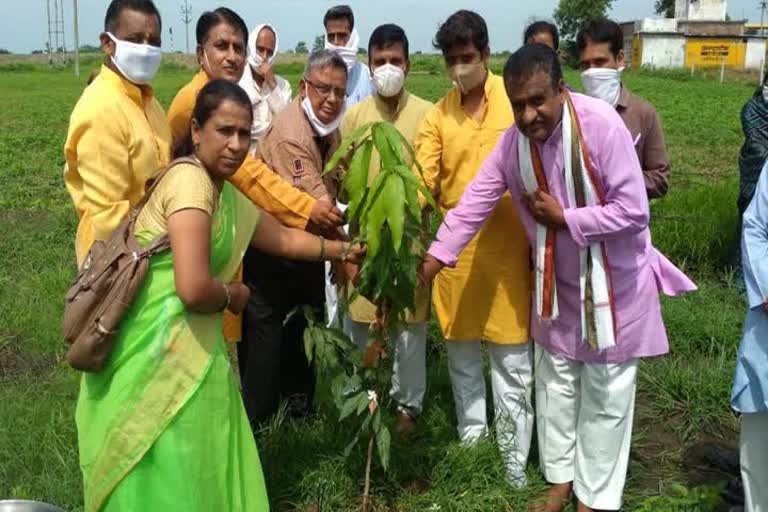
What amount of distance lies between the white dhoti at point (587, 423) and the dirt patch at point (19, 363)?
10.3 ft

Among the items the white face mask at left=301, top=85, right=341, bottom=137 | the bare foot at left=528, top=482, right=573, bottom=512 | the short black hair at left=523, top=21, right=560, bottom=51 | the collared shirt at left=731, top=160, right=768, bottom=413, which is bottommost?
the bare foot at left=528, top=482, right=573, bottom=512

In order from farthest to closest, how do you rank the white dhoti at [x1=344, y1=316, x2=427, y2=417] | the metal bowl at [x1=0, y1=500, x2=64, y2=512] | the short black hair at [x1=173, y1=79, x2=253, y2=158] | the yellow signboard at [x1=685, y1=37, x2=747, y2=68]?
1. the yellow signboard at [x1=685, y1=37, x2=747, y2=68]
2. the white dhoti at [x1=344, y1=316, x2=427, y2=417]
3. the metal bowl at [x1=0, y1=500, x2=64, y2=512]
4. the short black hair at [x1=173, y1=79, x2=253, y2=158]

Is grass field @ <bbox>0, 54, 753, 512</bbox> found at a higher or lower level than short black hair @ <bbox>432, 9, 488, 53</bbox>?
lower

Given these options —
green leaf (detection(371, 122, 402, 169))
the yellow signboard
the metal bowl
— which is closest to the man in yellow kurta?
green leaf (detection(371, 122, 402, 169))

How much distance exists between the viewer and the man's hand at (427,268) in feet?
11.0

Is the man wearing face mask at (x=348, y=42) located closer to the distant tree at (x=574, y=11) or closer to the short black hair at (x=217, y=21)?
the short black hair at (x=217, y=21)

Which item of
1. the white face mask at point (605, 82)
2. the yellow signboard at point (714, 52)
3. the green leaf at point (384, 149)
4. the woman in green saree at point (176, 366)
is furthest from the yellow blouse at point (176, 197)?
the yellow signboard at point (714, 52)

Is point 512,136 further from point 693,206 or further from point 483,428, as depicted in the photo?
point 693,206

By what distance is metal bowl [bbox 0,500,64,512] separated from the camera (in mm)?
3156

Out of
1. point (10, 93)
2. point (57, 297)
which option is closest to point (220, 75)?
point (57, 297)

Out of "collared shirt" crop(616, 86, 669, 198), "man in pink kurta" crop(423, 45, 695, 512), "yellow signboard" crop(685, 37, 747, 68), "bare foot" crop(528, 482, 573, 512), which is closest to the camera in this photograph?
"man in pink kurta" crop(423, 45, 695, 512)

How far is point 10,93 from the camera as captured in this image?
3478cm

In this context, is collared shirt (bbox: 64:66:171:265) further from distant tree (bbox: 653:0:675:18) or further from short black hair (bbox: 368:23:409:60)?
distant tree (bbox: 653:0:675:18)

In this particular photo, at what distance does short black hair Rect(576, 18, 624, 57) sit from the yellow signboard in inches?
2018
